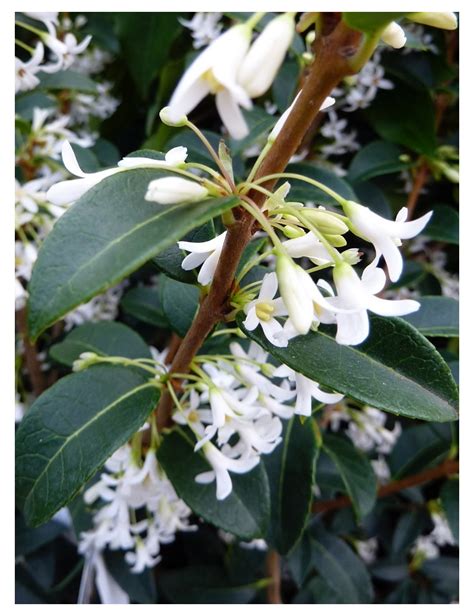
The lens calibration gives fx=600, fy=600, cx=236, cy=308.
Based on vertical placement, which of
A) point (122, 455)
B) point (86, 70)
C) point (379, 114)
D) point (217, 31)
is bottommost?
point (122, 455)

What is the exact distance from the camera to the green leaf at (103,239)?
0.46 metres

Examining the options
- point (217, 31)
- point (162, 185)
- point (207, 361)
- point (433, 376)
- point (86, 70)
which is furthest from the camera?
point (86, 70)

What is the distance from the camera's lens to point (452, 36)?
1394mm

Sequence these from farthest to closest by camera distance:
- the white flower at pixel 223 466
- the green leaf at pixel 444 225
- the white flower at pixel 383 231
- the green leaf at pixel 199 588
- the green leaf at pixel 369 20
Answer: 1. the green leaf at pixel 199 588
2. the green leaf at pixel 444 225
3. the white flower at pixel 223 466
4. the white flower at pixel 383 231
5. the green leaf at pixel 369 20

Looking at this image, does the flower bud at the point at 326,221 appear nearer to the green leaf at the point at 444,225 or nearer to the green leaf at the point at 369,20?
the green leaf at the point at 369,20

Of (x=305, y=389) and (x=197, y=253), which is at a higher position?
(x=197, y=253)

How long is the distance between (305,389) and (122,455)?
346mm

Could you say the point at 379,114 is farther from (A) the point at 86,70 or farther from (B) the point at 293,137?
(B) the point at 293,137

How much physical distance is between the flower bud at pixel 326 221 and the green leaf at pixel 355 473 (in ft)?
2.25

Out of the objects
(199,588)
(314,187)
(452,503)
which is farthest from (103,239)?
(199,588)

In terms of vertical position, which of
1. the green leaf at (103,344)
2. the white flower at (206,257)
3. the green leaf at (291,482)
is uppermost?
the white flower at (206,257)

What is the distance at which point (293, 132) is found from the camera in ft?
1.73

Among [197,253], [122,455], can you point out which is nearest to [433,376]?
[197,253]

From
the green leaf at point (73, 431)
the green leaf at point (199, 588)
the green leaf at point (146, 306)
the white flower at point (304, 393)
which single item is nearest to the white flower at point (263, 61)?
the white flower at point (304, 393)
